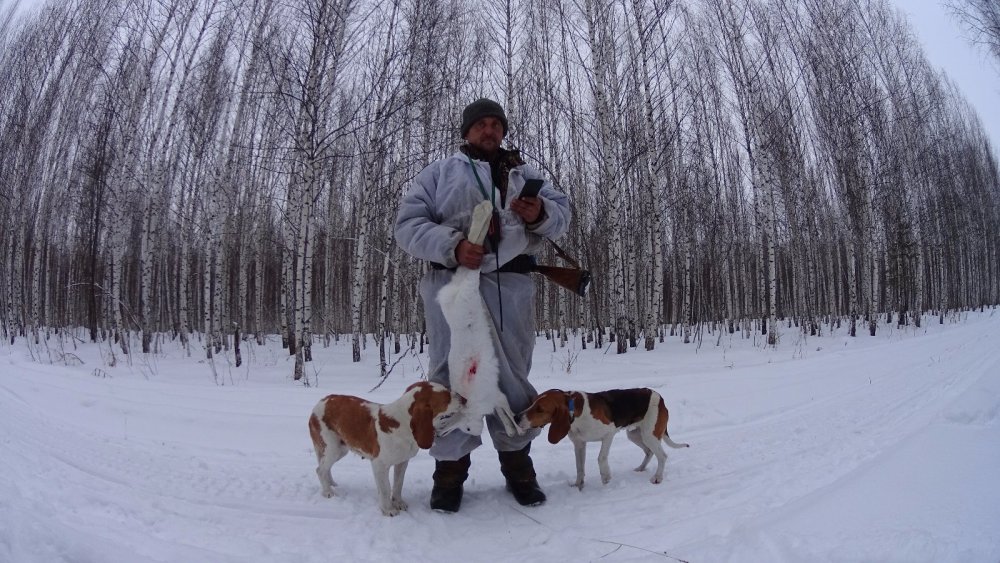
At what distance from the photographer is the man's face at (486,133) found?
2436mm

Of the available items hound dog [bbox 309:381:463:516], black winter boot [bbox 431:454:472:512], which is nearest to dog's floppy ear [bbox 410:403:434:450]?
hound dog [bbox 309:381:463:516]

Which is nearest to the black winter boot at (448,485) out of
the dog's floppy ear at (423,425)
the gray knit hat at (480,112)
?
the dog's floppy ear at (423,425)

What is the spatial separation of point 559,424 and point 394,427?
0.78 m

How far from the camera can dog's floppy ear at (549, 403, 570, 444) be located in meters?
2.15

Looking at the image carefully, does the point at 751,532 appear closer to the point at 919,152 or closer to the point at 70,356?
the point at 70,356

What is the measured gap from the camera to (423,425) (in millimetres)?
1953

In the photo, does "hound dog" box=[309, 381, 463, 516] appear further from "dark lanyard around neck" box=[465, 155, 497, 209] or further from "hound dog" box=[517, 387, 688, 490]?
"dark lanyard around neck" box=[465, 155, 497, 209]

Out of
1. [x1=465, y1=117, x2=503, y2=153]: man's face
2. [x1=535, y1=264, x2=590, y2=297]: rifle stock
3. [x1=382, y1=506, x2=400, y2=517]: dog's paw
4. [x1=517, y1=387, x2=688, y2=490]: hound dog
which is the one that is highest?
[x1=465, y1=117, x2=503, y2=153]: man's face

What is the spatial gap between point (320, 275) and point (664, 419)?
78.0 ft

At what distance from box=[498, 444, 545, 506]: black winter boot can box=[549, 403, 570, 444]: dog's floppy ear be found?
0.66 feet

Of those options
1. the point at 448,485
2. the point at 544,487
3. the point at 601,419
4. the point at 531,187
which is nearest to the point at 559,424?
the point at 601,419

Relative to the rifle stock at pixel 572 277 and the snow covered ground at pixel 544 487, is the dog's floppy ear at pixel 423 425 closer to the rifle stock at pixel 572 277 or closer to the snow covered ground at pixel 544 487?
the snow covered ground at pixel 544 487

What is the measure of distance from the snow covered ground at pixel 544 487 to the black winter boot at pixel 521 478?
1.7 inches

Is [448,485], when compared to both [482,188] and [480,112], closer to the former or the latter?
[482,188]
